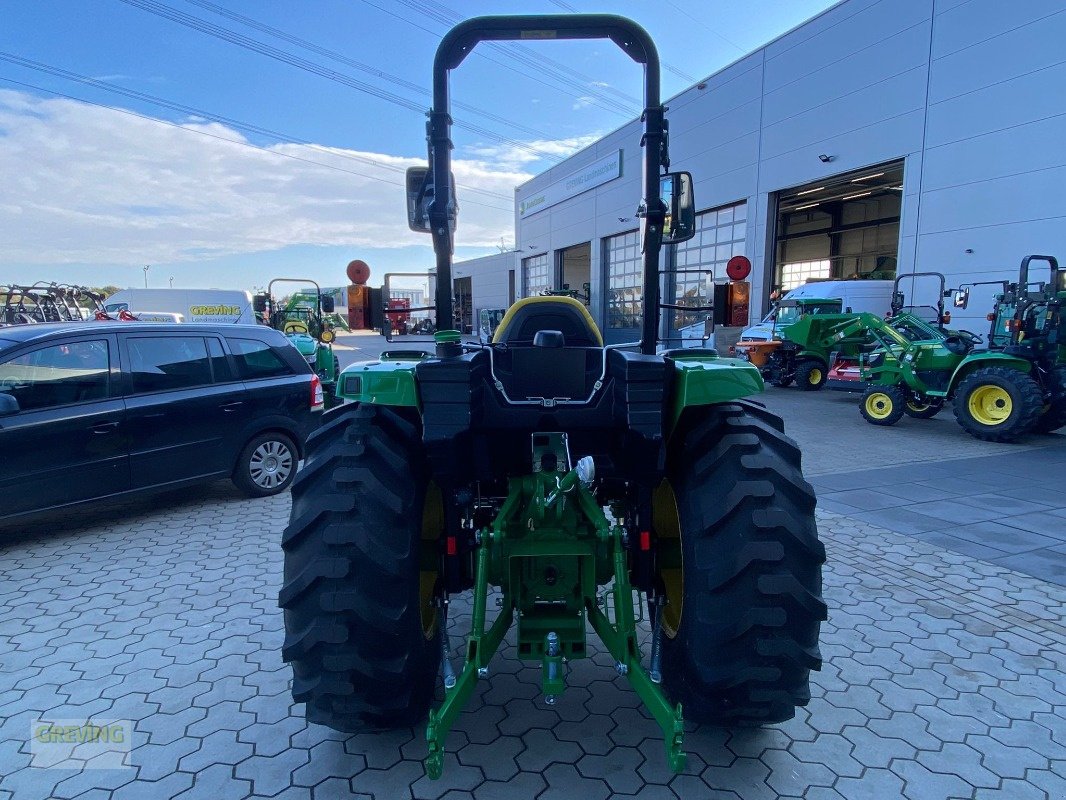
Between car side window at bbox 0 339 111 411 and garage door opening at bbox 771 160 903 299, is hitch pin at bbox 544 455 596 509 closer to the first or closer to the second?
car side window at bbox 0 339 111 411

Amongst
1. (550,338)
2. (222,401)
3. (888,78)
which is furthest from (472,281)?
(550,338)

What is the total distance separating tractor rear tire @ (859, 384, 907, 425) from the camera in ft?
33.7

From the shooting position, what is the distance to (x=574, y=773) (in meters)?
2.38

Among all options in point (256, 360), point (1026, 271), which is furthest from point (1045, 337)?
point (256, 360)

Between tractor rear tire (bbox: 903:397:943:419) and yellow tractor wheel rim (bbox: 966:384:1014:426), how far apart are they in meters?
1.20

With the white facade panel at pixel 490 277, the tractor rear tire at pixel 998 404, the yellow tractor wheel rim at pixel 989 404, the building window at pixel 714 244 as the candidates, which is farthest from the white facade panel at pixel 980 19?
the white facade panel at pixel 490 277

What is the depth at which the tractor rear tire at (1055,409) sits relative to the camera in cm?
884

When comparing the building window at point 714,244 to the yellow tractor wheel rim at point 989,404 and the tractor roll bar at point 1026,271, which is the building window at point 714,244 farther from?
the yellow tractor wheel rim at point 989,404

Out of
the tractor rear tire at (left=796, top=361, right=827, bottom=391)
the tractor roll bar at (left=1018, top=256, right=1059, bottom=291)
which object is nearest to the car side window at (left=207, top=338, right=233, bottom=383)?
the tractor roll bar at (left=1018, top=256, right=1059, bottom=291)

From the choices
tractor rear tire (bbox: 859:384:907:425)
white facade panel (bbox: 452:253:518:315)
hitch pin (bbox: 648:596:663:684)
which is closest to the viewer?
hitch pin (bbox: 648:596:663:684)

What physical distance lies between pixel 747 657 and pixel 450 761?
49.3 inches

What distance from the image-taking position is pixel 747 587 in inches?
83.4

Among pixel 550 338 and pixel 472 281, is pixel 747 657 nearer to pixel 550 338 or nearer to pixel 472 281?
pixel 550 338

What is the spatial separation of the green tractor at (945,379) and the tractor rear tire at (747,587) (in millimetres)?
8758
